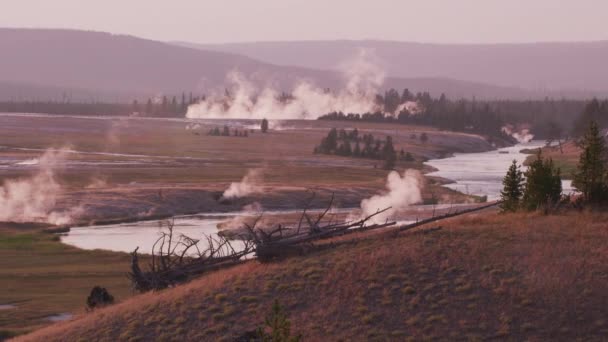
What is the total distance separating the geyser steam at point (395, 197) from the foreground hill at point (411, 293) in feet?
128

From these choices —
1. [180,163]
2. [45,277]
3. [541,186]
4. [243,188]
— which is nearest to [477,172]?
[180,163]

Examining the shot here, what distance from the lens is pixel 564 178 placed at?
11294 cm

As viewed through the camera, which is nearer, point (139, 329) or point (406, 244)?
point (139, 329)

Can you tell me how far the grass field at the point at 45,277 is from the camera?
41.5m

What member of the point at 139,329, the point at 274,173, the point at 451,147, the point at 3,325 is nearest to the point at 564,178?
the point at 274,173

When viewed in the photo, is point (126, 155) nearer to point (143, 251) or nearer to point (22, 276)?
point (143, 251)

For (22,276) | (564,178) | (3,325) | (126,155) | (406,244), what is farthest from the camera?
(126,155)

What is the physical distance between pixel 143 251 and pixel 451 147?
126322 mm

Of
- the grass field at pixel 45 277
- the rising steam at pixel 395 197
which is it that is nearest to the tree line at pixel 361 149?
the rising steam at pixel 395 197

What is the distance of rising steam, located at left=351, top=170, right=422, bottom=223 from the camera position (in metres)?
80.7

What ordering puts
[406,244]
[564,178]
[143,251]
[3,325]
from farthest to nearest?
[564,178] → [143,251] → [3,325] → [406,244]

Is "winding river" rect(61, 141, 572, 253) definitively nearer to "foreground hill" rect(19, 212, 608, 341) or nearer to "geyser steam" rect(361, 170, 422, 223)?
"geyser steam" rect(361, 170, 422, 223)

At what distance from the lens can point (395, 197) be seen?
92.8 meters

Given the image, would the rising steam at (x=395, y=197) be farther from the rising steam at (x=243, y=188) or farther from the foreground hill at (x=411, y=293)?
the foreground hill at (x=411, y=293)
